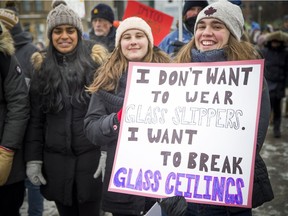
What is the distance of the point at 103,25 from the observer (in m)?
4.54

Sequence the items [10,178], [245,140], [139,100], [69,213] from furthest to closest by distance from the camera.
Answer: [69,213] < [10,178] < [139,100] < [245,140]

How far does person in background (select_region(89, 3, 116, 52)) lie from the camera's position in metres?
4.46

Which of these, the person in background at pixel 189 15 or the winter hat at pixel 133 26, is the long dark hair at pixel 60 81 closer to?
the winter hat at pixel 133 26

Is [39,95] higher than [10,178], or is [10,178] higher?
[39,95]

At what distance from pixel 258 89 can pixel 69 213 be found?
6.03 ft

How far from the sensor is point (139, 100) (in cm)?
181

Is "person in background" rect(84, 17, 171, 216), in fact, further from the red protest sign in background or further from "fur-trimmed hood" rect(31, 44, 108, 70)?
the red protest sign in background

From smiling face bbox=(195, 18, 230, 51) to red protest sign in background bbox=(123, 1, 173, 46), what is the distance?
8.49 feet

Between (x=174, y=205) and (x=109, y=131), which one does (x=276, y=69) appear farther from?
(x=174, y=205)

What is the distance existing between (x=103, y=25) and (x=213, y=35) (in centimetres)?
290

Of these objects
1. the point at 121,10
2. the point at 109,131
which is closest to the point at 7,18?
the point at 109,131

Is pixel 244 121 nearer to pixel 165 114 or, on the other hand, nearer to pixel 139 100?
pixel 165 114

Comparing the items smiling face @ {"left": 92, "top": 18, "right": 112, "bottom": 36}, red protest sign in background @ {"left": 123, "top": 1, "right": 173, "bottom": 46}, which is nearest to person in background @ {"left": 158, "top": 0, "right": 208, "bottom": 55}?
red protest sign in background @ {"left": 123, "top": 1, "right": 173, "bottom": 46}

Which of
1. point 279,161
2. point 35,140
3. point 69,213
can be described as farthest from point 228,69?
point 279,161
